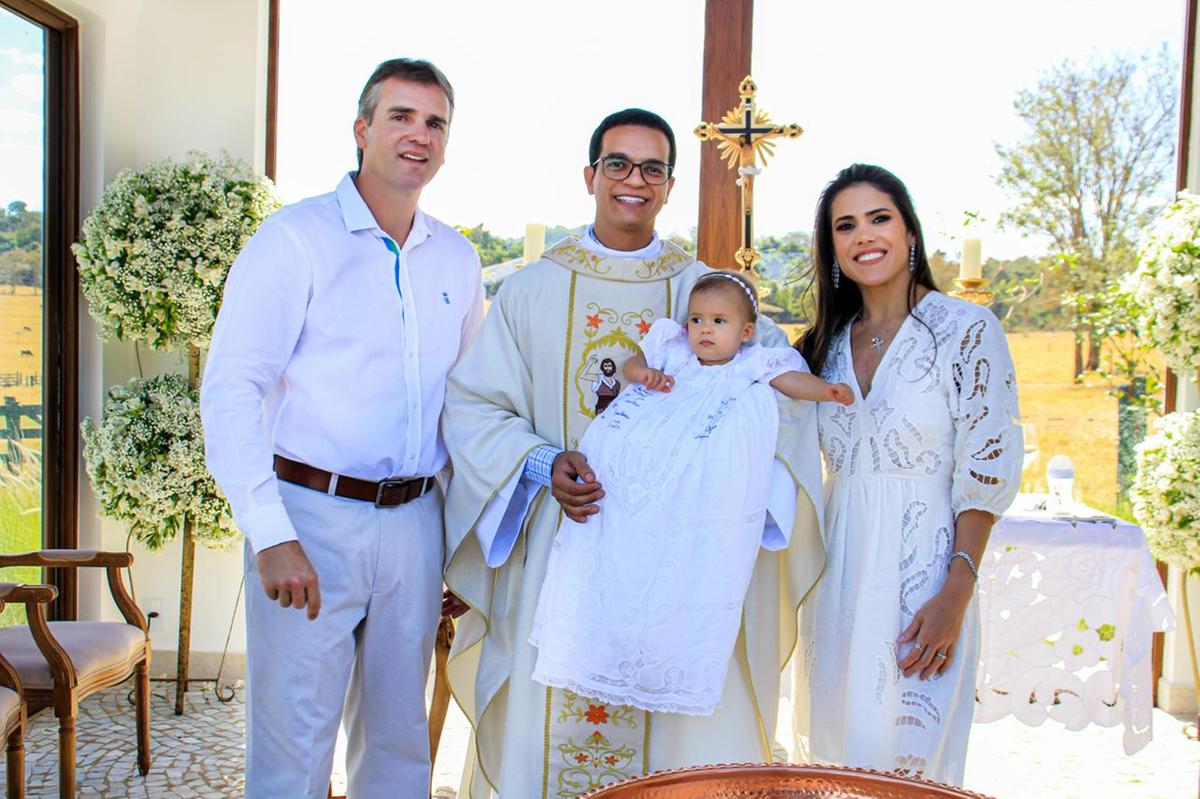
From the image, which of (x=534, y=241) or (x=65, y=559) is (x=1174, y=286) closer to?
(x=534, y=241)

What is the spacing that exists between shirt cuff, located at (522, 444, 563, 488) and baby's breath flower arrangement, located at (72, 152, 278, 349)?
210cm

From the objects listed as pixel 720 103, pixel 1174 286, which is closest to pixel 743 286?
pixel 1174 286

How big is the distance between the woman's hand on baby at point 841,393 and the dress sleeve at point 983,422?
0.21 metres

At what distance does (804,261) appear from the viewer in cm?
454

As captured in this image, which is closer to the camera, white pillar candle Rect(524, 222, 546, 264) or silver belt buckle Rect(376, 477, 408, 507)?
silver belt buckle Rect(376, 477, 408, 507)

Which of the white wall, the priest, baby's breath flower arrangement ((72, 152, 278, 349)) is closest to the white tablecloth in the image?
the priest

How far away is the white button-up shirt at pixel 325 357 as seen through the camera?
2.24m

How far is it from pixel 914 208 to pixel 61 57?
11.3 feet

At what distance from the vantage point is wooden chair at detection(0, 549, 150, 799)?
320 centimetres

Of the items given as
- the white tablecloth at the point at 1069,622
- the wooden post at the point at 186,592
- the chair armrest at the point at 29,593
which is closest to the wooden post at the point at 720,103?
the white tablecloth at the point at 1069,622

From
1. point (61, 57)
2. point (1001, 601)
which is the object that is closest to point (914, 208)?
point (1001, 601)

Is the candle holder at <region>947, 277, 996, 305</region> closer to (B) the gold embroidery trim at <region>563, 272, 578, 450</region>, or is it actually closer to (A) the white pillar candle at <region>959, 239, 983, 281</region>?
(A) the white pillar candle at <region>959, 239, 983, 281</region>

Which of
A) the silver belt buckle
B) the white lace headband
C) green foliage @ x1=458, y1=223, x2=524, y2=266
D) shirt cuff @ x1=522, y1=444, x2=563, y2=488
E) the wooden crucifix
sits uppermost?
the wooden crucifix

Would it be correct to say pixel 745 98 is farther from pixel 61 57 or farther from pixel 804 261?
pixel 61 57
